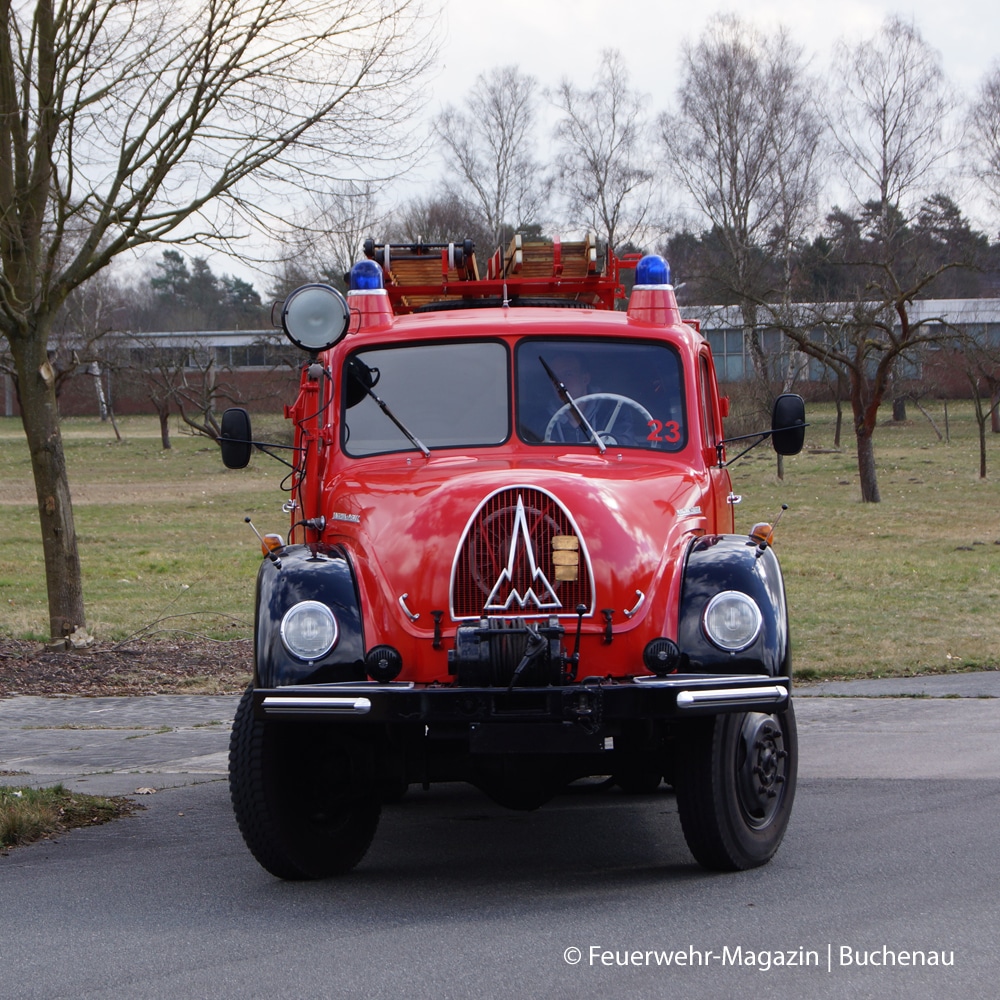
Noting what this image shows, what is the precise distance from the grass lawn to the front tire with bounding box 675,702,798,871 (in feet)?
20.2

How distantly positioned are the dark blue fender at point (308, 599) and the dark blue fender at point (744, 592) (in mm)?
1245

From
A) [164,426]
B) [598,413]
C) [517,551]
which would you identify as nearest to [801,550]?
[598,413]

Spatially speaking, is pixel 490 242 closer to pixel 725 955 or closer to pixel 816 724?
pixel 816 724

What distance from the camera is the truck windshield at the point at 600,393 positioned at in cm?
651

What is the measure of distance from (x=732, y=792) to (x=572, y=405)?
2028 millimetres

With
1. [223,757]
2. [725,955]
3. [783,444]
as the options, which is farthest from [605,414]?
[223,757]

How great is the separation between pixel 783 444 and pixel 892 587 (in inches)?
415

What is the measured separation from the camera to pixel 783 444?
6957 mm

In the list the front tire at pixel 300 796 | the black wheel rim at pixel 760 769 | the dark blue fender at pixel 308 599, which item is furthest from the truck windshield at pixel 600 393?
the front tire at pixel 300 796

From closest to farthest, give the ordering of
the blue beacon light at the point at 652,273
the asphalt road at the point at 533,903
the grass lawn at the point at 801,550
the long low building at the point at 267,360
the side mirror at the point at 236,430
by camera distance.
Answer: the asphalt road at the point at 533,903 → the side mirror at the point at 236,430 → the blue beacon light at the point at 652,273 → the grass lawn at the point at 801,550 → the long low building at the point at 267,360

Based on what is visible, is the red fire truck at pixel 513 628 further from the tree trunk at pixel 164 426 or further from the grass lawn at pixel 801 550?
the tree trunk at pixel 164 426

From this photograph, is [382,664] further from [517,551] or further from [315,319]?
[315,319]

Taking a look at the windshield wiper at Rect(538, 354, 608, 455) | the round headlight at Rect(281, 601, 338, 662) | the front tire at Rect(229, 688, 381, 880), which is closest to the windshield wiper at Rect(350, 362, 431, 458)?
the windshield wiper at Rect(538, 354, 608, 455)

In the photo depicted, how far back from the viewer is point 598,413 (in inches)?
258
